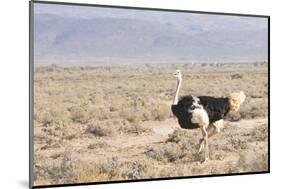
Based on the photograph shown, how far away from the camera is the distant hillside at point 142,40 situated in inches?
112

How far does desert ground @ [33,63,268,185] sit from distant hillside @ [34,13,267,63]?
0.06 metres

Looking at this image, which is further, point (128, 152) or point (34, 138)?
point (128, 152)

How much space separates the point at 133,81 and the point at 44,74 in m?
0.51

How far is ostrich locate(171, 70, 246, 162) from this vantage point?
3057 millimetres

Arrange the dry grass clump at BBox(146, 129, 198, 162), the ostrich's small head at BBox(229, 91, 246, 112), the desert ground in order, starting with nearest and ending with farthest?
the desert ground
the dry grass clump at BBox(146, 129, 198, 162)
the ostrich's small head at BBox(229, 91, 246, 112)

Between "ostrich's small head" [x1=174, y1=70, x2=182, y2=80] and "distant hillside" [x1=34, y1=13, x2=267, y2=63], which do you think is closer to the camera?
"distant hillside" [x1=34, y1=13, x2=267, y2=63]

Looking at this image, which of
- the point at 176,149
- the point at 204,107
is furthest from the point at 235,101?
the point at 176,149

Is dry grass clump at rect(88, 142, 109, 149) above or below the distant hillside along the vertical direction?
below

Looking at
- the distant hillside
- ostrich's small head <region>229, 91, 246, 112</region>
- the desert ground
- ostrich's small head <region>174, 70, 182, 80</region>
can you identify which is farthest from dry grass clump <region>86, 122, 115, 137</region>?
ostrich's small head <region>229, 91, 246, 112</region>

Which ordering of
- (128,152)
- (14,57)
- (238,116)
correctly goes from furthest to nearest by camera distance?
(238,116)
(128,152)
(14,57)

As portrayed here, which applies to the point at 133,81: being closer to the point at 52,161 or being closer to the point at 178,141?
the point at 178,141

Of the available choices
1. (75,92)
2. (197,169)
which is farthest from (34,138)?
(197,169)

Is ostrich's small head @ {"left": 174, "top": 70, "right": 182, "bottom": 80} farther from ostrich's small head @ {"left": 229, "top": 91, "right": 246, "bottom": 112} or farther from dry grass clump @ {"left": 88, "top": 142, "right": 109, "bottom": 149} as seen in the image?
dry grass clump @ {"left": 88, "top": 142, "right": 109, "bottom": 149}

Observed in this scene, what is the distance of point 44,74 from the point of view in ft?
9.21
